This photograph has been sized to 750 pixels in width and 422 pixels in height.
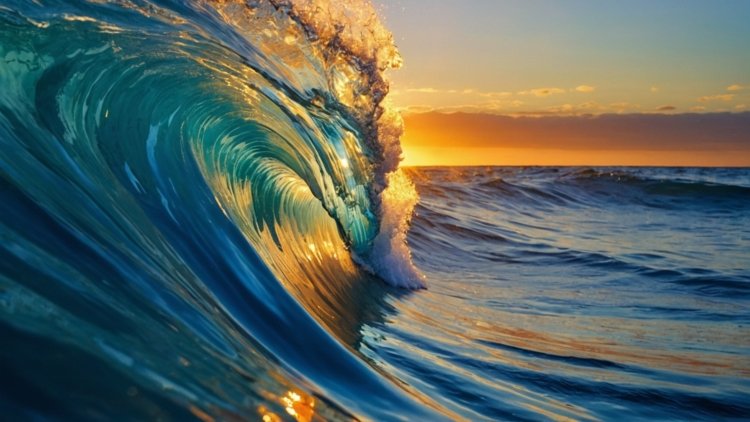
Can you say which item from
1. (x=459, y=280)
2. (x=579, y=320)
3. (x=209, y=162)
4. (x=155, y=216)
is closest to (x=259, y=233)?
(x=209, y=162)

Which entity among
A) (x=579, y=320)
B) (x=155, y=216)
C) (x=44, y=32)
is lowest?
(x=155, y=216)

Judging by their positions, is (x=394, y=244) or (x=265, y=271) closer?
(x=265, y=271)

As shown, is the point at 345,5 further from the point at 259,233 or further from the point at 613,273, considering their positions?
the point at 613,273

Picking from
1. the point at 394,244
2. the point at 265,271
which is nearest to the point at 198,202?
the point at 265,271

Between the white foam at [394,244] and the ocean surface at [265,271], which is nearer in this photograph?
the ocean surface at [265,271]

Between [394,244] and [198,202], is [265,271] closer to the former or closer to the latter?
[198,202]
